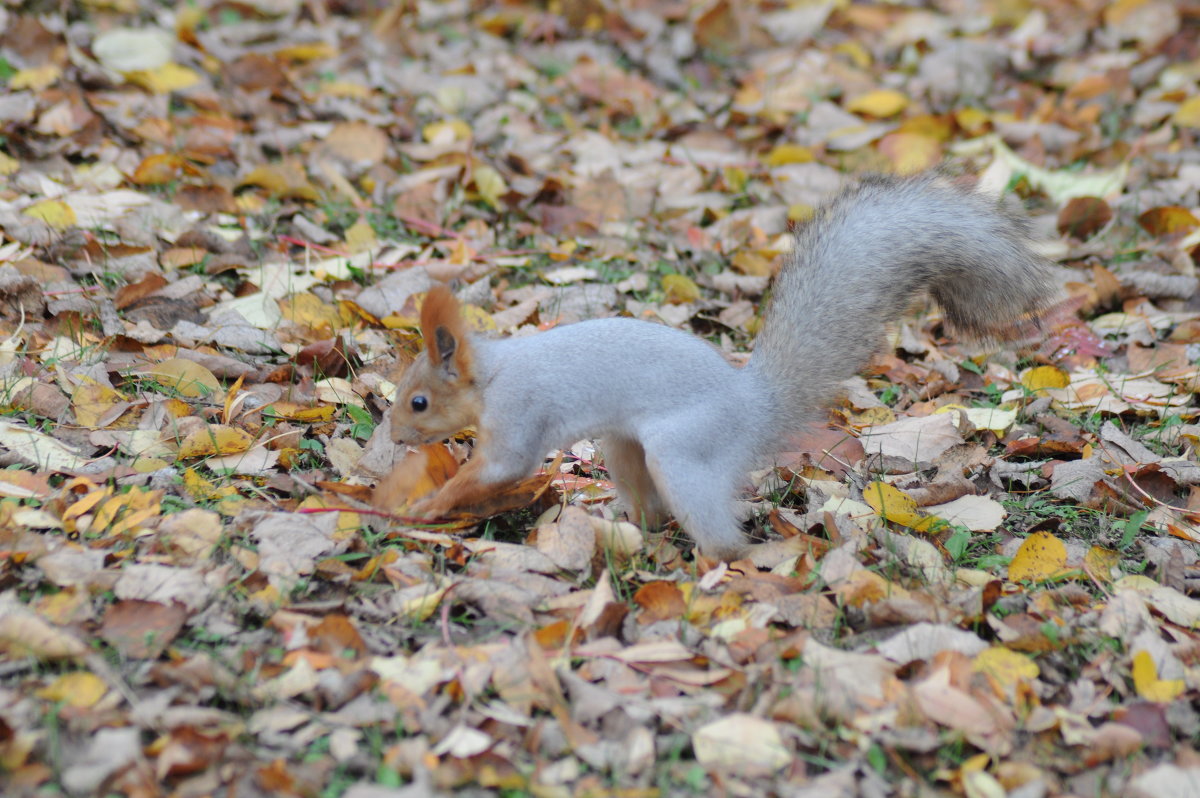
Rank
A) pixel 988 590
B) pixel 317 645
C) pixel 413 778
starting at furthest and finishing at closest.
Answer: pixel 988 590, pixel 317 645, pixel 413 778

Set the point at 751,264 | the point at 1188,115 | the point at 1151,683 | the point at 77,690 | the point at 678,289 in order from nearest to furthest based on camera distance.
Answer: the point at 77,690 → the point at 1151,683 → the point at 678,289 → the point at 751,264 → the point at 1188,115

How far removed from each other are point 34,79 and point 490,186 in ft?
5.61

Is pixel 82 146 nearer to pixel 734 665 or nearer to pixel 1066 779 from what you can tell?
pixel 734 665

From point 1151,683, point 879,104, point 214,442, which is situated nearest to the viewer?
point 1151,683

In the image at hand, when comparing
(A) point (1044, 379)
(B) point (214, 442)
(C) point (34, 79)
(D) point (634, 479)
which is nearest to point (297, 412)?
(B) point (214, 442)

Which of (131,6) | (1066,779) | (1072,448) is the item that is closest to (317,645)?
(1066,779)

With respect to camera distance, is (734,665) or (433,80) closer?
(734,665)

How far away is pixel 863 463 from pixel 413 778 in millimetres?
1468

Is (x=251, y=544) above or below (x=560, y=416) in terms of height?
below

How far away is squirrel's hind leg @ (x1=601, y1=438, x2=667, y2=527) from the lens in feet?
7.92

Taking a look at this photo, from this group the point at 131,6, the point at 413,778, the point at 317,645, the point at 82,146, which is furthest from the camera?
the point at 131,6

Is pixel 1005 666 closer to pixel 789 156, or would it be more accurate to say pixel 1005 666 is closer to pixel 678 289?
pixel 678 289

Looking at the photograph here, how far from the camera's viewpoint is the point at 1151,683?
1.85 metres

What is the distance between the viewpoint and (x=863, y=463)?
2.70 metres
